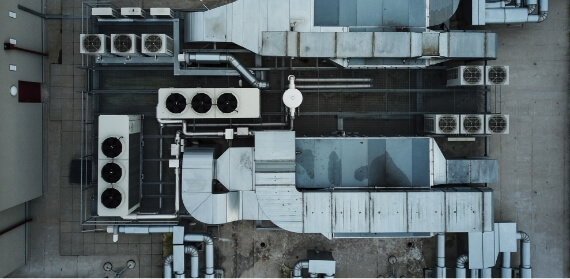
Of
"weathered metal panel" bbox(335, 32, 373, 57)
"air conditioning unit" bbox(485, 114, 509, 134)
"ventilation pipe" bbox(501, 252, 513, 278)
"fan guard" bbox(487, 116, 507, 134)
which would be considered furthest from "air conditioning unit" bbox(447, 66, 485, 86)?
"ventilation pipe" bbox(501, 252, 513, 278)

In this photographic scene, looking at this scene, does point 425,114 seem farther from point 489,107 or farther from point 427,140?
point 489,107

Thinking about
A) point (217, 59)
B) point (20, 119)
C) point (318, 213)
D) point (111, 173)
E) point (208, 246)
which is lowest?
point (208, 246)

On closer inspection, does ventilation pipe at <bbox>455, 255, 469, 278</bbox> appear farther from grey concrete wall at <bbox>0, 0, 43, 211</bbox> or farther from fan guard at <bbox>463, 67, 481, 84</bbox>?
grey concrete wall at <bbox>0, 0, 43, 211</bbox>

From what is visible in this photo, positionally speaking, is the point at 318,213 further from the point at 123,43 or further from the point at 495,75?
the point at 123,43

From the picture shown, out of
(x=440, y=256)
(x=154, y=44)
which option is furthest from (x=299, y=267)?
(x=154, y=44)

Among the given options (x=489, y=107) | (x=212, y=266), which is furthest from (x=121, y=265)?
(x=489, y=107)
